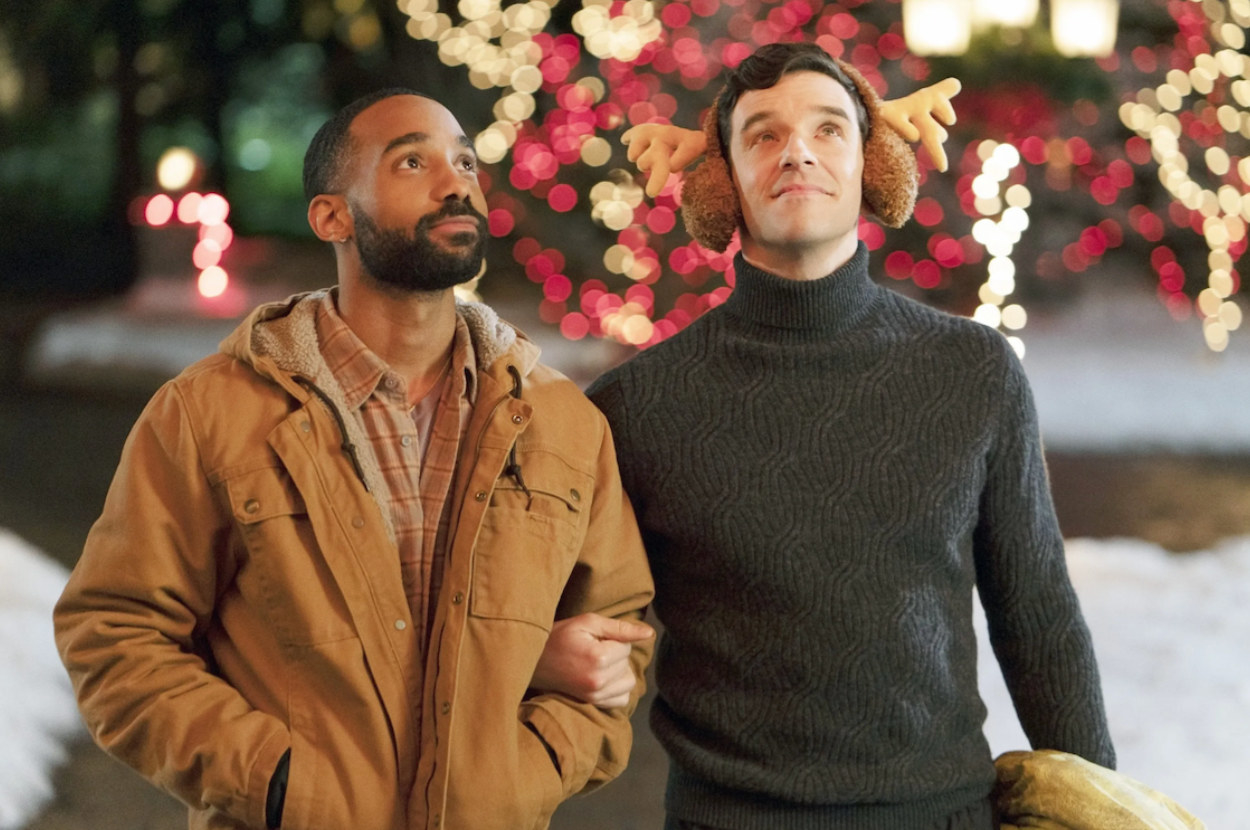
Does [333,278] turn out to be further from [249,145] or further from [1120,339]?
[1120,339]

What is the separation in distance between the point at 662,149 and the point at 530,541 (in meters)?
0.80

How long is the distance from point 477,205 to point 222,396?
453 millimetres

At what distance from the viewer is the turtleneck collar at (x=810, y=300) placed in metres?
2.18

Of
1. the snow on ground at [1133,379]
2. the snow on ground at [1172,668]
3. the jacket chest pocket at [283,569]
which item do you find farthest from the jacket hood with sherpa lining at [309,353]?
the snow on ground at [1133,379]

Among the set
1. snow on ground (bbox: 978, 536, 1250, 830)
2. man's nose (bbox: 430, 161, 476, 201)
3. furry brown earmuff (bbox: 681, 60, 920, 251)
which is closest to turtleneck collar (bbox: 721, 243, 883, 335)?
furry brown earmuff (bbox: 681, 60, 920, 251)

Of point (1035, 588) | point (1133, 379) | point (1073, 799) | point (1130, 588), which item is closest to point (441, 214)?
point (1035, 588)

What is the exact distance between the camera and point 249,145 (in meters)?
10.7

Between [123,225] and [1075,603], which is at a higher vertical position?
Result: [1075,603]

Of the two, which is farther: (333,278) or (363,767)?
(333,278)

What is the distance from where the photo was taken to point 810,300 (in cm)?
217

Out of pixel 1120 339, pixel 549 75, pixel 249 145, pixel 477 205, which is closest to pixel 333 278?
pixel 249 145

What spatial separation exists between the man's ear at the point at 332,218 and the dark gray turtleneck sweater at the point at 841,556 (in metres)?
0.46

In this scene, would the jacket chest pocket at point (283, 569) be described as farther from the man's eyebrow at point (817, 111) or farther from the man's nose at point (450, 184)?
the man's eyebrow at point (817, 111)

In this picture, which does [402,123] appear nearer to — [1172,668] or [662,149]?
[662,149]
